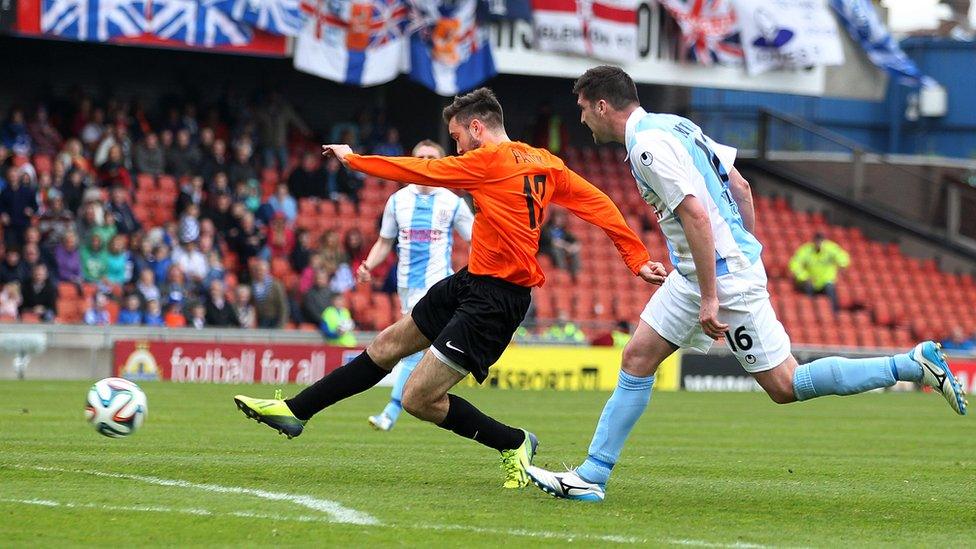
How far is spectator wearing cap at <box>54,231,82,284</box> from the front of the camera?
20.8 metres

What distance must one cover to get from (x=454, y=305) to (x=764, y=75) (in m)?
22.0

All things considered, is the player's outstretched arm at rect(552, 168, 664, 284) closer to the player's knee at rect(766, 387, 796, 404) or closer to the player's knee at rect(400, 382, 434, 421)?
the player's knee at rect(766, 387, 796, 404)

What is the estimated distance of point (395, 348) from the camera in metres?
8.64

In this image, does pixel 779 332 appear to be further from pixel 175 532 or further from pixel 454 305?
pixel 175 532

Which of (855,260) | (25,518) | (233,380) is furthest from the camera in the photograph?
(855,260)

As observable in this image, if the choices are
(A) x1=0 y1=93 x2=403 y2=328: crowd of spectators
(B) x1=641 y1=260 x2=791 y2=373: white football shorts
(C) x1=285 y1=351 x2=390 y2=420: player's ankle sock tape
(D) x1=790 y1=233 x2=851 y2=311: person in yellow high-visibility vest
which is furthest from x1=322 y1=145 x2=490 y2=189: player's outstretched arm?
Result: (D) x1=790 y1=233 x2=851 y2=311: person in yellow high-visibility vest

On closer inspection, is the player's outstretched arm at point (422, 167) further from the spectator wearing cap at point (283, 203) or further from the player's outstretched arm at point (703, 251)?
the spectator wearing cap at point (283, 203)

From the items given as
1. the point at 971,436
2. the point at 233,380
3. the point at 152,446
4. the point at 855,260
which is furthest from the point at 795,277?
the point at 152,446

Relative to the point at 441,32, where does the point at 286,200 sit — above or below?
below

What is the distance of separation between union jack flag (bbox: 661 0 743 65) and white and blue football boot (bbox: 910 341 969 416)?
68.8ft

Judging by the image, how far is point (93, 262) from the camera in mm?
21203

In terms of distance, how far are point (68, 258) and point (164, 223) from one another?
1934 millimetres

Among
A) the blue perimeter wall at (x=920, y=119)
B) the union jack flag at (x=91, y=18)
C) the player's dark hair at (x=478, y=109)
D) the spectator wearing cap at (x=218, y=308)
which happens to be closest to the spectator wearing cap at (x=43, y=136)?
the union jack flag at (x=91, y=18)

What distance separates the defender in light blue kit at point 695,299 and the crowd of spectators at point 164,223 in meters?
14.0
